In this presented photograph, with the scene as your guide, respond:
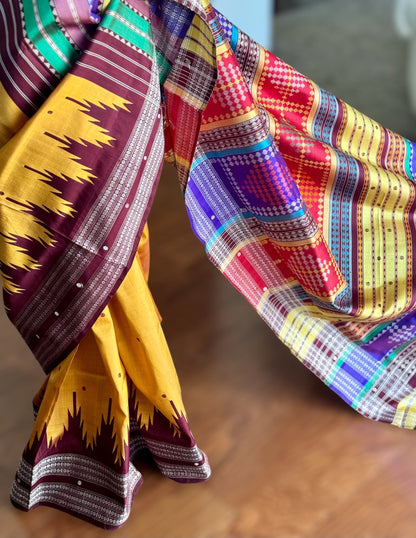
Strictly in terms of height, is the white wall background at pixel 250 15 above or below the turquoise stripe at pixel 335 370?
above

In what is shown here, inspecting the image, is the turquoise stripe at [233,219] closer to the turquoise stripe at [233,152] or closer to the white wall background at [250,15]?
the turquoise stripe at [233,152]

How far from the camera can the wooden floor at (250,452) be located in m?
0.90

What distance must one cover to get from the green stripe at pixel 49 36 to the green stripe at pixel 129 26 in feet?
0.17

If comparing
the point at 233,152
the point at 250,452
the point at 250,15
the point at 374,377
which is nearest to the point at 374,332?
the point at 374,377

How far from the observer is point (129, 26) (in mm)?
771

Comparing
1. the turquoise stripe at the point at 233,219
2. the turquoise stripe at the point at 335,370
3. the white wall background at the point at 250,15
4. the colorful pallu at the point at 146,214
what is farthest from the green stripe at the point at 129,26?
the white wall background at the point at 250,15

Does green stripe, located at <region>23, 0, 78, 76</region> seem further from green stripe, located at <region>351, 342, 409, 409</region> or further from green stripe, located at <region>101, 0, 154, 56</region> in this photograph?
green stripe, located at <region>351, 342, 409, 409</region>

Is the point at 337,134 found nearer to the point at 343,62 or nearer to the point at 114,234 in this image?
the point at 114,234

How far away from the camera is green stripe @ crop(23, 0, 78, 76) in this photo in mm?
715

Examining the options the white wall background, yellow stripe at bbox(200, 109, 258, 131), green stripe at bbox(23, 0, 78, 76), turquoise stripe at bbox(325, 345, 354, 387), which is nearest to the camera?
green stripe at bbox(23, 0, 78, 76)

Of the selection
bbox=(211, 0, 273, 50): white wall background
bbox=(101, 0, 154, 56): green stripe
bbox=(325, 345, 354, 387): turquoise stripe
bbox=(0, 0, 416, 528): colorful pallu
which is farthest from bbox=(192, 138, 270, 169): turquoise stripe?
bbox=(211, 0, 273, 50): white wall background

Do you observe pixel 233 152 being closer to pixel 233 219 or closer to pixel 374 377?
pixel 233 219

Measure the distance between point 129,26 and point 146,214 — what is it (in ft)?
0.69

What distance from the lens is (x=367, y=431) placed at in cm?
103
